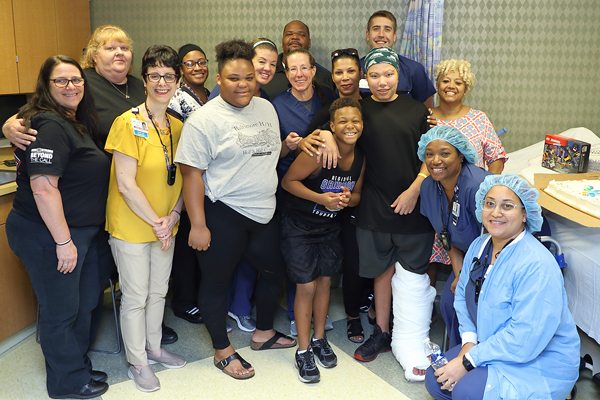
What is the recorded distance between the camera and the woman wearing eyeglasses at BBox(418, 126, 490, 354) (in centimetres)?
224

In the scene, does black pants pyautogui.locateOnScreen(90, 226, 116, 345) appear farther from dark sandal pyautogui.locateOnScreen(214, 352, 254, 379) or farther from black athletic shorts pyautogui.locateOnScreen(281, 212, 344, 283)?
black athletic shorts pyautogui.locateOnScreen(281, 212, 344, 283)

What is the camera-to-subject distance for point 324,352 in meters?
2.70

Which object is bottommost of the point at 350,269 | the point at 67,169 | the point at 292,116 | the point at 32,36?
the point at 350,269

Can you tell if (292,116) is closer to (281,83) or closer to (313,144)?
(313,144)

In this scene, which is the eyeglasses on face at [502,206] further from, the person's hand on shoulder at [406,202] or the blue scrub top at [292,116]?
the blue scrub top at [292,116]

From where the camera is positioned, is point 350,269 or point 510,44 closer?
point 350,269

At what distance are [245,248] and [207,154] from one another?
A: 1.83 feet

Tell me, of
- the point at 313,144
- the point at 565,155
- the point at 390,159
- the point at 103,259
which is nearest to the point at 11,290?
the point at 103,259

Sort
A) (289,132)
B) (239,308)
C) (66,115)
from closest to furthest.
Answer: (66,115)
(289,132)
(239,308)

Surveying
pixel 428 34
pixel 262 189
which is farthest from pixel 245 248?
pixel 428 34

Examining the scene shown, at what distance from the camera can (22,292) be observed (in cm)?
283

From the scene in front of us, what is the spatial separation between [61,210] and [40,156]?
0.84ft

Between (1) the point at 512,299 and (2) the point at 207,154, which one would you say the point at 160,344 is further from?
(1) the point at 512,299

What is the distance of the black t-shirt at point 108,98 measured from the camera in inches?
98.3
